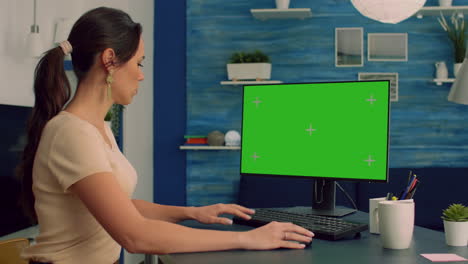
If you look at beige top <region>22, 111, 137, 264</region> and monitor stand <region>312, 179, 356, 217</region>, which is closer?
beige top <region>22, 111, 137, 264</region>

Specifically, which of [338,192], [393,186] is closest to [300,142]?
[338,192]

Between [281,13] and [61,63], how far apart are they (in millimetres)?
2974

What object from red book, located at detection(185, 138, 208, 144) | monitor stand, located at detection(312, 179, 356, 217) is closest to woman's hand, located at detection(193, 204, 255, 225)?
monitor stand, located at detection(312, 179, 356, 217)

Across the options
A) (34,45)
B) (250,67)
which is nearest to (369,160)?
(34,45)

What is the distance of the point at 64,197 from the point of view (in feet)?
4.34

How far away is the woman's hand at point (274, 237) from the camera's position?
1259mm

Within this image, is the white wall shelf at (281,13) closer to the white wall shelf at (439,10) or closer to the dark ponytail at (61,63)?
the white wall shelf at (439,10)

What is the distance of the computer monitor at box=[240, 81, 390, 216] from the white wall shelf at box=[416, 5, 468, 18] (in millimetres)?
2550

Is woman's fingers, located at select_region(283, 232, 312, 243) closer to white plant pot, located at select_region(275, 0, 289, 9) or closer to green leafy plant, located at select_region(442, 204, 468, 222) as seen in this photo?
green leafy plant, located at select_region(442, 204, 468, 222)

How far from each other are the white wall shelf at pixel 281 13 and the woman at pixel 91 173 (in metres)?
2.74

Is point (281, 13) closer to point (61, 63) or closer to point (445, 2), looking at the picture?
point (445, 2)

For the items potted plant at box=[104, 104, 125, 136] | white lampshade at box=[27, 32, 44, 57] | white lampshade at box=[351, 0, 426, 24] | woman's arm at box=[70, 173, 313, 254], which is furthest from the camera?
potted plant at box=[104, 104, 125, 136]

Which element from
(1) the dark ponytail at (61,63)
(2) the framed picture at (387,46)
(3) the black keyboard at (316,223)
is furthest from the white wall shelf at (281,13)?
(1) the dark ponytail at (61,63)

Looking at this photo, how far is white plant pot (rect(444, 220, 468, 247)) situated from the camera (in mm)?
1384
